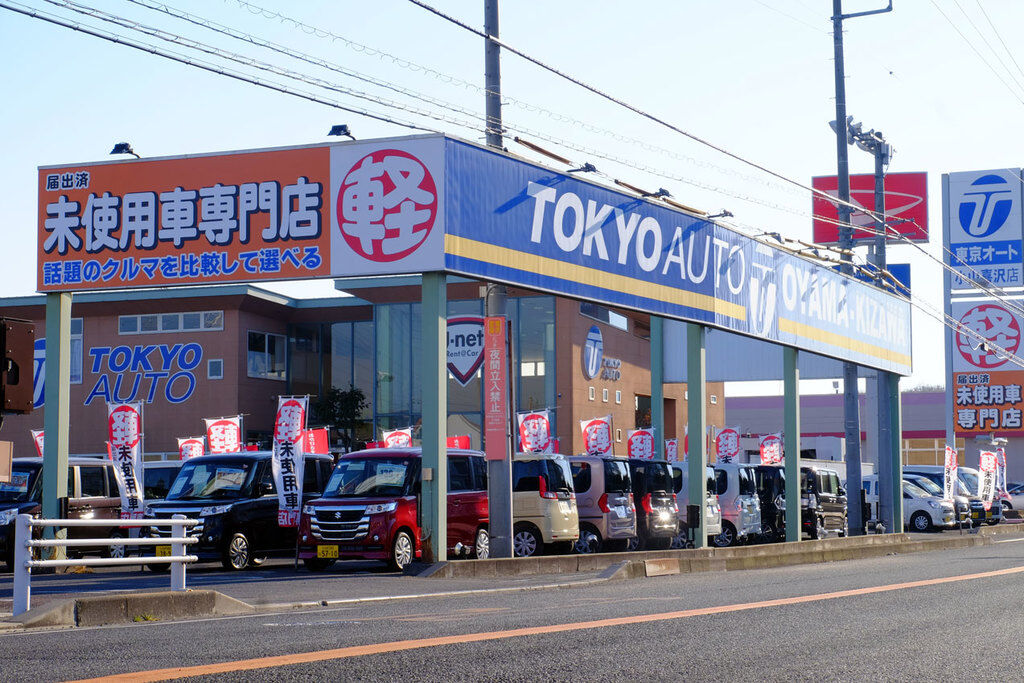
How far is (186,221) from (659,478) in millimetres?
10889

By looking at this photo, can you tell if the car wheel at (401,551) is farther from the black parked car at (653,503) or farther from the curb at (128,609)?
the black parked car at (653,503)

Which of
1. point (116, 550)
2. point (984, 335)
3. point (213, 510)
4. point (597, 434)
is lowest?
point (116, 550)

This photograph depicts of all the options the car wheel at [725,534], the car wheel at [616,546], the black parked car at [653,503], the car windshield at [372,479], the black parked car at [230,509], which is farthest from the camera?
the car wheel at [725,534]

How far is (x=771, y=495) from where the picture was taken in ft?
98.6

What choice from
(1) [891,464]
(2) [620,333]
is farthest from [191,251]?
(2) [620,333]

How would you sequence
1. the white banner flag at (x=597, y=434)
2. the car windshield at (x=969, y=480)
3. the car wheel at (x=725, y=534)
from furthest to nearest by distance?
1. the car windshield at (x=969, y=480)
2. the white banner flag at (x=597, y=434)
3. the car wheel at (x=725, y=534)

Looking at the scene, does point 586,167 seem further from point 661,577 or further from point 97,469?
point 97,469

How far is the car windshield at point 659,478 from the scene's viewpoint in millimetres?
25406

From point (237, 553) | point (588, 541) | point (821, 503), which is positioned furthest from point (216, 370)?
point (237, 553)

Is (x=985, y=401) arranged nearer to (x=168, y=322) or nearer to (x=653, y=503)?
Answer: (x=168, y=322)

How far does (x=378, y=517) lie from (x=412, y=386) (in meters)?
29.2

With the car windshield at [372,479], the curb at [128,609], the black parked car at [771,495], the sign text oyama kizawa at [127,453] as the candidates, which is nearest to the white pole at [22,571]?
the curb at [128,609]

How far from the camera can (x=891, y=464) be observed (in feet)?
109

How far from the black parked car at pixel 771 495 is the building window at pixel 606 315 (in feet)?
55.9
